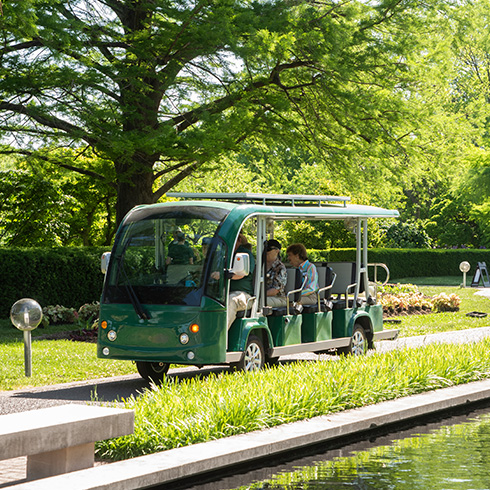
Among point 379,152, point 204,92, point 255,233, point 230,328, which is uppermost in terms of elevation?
point 204,92

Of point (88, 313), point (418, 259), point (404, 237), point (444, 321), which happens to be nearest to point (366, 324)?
point (88, 313)

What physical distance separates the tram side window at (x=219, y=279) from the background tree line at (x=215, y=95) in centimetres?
660

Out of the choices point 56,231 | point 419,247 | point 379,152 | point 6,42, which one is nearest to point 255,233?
point 6,42

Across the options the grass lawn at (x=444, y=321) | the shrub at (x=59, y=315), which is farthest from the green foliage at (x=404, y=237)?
the shrub at (x=59, y=315)

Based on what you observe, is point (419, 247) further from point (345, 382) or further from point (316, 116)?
point (345, 382)

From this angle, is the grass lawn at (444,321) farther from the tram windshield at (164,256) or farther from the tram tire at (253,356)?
the tram windshield at (164,256)

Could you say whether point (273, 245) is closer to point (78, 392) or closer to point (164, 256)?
point (164, 256)

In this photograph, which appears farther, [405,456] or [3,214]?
[3,214]

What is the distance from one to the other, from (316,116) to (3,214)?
887cm

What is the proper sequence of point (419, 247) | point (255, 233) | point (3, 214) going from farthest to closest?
1. point (419, 247)
2. point (3, 214)
3. point (255, 233)

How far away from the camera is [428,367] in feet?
35.3

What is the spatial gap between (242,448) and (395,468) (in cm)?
126

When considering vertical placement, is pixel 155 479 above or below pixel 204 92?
below

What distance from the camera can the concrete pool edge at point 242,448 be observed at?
Answer: 19.8 ft
